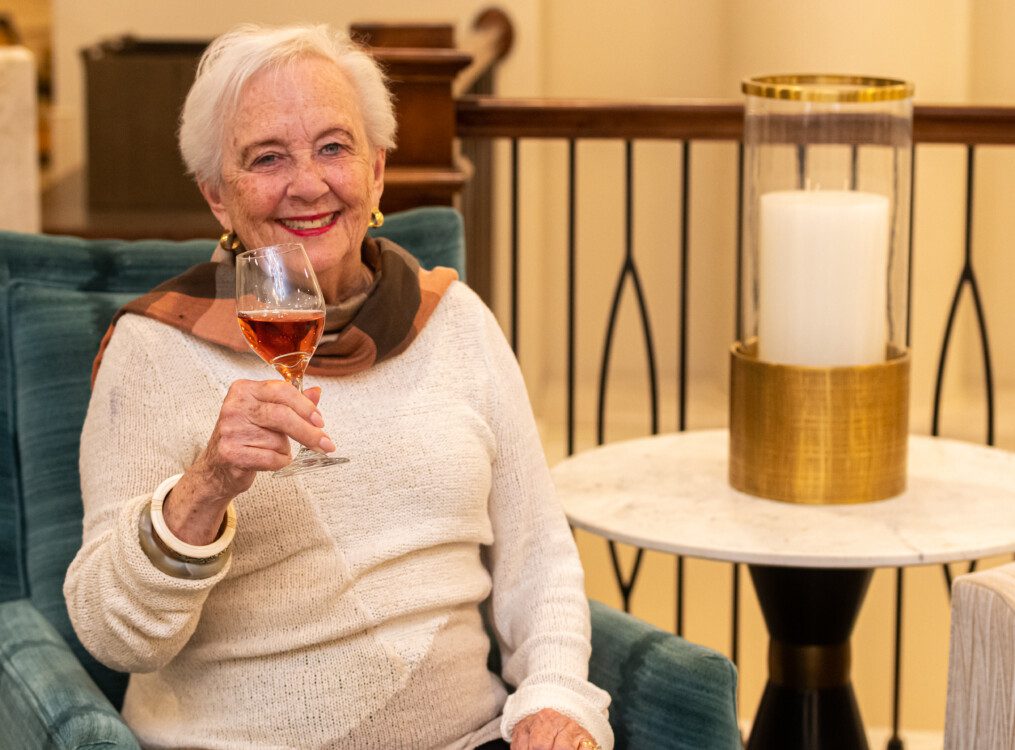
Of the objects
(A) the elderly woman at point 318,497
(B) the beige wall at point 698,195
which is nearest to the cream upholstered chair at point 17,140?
(B) the beige wall at point 698,195

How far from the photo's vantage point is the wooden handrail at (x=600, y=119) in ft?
8.30

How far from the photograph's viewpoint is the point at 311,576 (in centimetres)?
161

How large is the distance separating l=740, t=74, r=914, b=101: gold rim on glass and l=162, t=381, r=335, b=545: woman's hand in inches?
32.7

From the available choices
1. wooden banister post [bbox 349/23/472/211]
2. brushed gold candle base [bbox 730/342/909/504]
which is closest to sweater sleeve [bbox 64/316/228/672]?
brushed gold candle base [bbox 730/342/909/504]

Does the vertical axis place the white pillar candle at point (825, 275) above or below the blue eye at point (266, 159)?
below

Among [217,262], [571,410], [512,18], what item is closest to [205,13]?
[512,18]

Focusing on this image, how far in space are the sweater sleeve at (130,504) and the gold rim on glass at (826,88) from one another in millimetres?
820

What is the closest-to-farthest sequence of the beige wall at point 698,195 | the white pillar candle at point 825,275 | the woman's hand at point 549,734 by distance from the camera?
the woman's hand at point 549,734
the white pillar candle at point 825,275
the beige wall at point 698,195

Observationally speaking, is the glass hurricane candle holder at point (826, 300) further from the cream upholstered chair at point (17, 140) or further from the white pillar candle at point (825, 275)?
the cream upholstered chair at point (17, 140)

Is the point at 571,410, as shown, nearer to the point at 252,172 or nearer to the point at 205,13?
the point at 252,172

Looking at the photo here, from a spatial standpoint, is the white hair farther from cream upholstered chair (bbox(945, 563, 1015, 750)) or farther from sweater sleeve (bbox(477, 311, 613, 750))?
cream upholstered chair (bbox(945, 563, 1015, 750))

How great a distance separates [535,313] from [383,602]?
3.58m

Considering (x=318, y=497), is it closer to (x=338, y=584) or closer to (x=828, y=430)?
(x=338, y=584)

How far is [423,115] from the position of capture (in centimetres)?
248
